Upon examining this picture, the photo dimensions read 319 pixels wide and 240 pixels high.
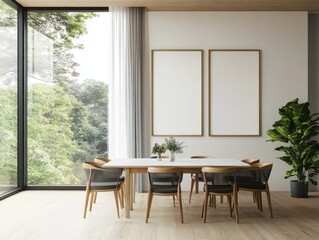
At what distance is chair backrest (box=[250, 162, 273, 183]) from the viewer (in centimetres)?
658

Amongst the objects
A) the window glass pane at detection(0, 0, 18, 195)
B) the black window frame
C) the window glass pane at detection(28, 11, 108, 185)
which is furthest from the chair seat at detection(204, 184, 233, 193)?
the window glass pane at detection(0, 0, 18, 195)

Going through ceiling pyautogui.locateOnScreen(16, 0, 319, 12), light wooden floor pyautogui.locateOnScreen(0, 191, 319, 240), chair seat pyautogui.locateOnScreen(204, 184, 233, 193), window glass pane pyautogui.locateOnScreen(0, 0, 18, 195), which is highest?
ceiling pyautogui.locateOnScreen(16, 0, 319, 12)

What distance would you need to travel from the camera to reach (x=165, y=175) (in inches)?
245

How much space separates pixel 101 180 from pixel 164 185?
37.1 inches

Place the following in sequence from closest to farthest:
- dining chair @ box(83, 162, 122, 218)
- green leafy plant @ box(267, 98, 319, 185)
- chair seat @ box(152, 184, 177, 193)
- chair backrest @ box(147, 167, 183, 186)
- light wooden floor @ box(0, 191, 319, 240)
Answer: light wooden floor @ box(0, 191, 319, 240), chair backrest @ box(147, 167, 183, 186), chair seat @ box(152, 184, 177, 193), dining chair @ box(83, 162, 122, 218), green leafy plant @ box(267, 98, 319, 185)

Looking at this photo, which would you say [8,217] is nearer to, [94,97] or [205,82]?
[94,97]

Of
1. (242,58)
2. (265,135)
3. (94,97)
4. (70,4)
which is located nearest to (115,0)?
(70,4)

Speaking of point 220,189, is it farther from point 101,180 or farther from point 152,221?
point 101,180

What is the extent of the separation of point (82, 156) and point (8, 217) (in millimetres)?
2795

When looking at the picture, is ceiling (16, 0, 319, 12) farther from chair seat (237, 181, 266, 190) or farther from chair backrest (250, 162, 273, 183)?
chair seat (237, 181, 266, 190)

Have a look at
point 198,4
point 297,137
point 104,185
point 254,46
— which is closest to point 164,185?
point 104,185

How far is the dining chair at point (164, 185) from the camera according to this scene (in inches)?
237

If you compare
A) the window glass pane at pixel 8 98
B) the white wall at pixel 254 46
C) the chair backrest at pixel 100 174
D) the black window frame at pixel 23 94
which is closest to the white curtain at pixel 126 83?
the white wall at pixel 254 46

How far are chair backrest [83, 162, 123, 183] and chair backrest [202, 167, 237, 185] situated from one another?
51.3 inches
